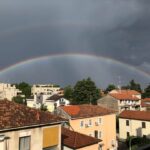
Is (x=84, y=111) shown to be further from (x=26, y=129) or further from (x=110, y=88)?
(x=110, y=88)

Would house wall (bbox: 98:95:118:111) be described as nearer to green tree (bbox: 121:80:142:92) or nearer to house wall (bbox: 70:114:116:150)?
house wall (bbox: 70:114:116:150)

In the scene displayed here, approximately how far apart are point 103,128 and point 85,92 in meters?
51.4

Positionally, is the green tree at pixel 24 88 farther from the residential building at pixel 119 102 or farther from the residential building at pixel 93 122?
the residential building at pixel 93 122

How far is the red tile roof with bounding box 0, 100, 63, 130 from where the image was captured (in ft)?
59.6

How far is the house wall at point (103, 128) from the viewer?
4203 cm

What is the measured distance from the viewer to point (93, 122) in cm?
4425

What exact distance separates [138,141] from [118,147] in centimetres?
402

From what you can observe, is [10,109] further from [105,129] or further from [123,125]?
[123,125]

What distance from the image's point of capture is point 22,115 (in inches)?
785

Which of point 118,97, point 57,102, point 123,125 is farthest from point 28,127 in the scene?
point 57,102

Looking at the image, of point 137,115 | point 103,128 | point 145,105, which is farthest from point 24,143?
point 145,105

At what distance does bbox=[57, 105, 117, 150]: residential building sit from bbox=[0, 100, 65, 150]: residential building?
2021cm

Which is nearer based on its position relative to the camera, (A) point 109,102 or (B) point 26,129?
(B) point 26,129

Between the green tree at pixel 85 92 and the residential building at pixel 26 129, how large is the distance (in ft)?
242
